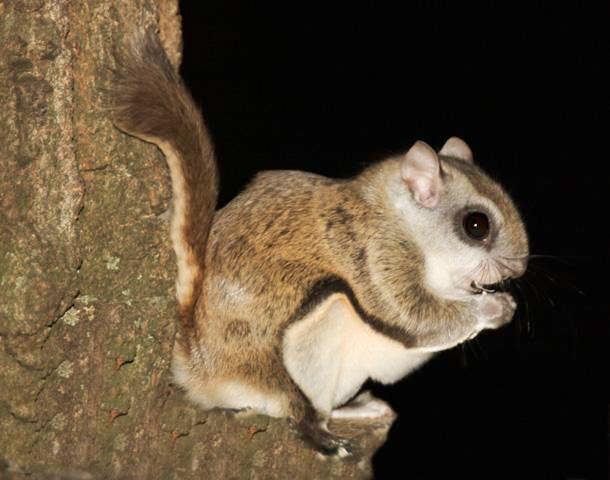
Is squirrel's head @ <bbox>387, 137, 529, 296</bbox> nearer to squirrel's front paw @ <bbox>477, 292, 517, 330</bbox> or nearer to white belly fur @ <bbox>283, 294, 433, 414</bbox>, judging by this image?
squirrel's front paw @ <bbox>477, 292, 517, 330</bbox>

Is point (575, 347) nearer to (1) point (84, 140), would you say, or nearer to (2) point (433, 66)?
(2) point (433, 66)

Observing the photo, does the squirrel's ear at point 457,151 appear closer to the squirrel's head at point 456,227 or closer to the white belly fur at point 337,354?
the squirrel's head at point 456,227

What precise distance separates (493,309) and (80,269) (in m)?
1.36

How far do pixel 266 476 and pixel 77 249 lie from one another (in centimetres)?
94

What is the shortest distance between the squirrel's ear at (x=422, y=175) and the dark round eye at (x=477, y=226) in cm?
12

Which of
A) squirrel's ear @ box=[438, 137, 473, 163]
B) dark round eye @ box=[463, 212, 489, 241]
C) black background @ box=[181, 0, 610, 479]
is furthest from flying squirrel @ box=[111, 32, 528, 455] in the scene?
black background @ box=[181, 0, 610, 479]

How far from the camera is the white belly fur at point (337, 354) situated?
262 centimetres

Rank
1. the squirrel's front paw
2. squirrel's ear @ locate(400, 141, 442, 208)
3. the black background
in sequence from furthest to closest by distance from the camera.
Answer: the black background
the squirrel's front paw
squirrel's ear @ locate(400, 141, 442, 208)

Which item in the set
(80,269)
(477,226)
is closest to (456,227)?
(477,226)

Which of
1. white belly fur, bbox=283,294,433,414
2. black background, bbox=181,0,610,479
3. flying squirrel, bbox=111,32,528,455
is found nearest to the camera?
flying squirrel, bbox=111,32,528,455

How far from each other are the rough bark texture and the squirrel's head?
852mm

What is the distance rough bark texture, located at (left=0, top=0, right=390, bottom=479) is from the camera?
211 cm

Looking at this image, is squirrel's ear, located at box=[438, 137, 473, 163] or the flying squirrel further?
squirrel's ear, located at box=[438, 137, 473, 163]

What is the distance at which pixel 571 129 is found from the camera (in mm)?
5559
